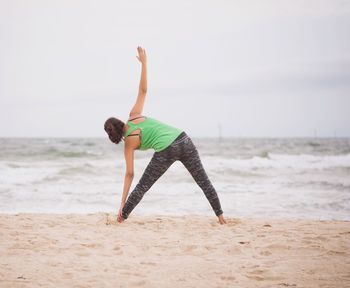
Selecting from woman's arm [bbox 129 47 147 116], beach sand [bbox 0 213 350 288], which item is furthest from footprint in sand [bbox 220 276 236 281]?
woman's arm [bbox 129 47 147 116]

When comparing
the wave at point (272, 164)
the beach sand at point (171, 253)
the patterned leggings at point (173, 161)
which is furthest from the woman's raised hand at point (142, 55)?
the wave at point (272, 164)

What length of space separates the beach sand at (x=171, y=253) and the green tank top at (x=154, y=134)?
110 centimetres

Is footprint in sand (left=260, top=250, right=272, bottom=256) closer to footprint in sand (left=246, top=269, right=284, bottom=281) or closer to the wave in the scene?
footprint in sand (left=246, top=269, right=284, bottom=281)

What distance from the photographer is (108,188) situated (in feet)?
34.3

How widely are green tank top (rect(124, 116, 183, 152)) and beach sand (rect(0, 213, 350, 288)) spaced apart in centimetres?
110

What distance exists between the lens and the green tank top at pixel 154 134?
164 inches

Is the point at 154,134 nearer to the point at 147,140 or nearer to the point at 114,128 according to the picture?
the point at 147,140

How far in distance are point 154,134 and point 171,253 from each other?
4.51ft

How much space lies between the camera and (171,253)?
11.9 ft

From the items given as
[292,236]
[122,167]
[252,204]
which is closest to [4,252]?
[292,236]

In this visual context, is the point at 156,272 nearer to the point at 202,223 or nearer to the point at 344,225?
the point at 202,223

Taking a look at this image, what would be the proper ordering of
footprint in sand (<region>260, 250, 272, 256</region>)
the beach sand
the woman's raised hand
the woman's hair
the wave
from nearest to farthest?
the beach sand
footprint in sand (<region>260, 250, 272, 256</region>)
the woman's hair
the woman's raised hand
the wave

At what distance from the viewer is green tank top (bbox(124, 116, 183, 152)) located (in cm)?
418

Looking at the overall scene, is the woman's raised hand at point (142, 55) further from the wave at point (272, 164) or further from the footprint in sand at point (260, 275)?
the wave at point (272, 164)
